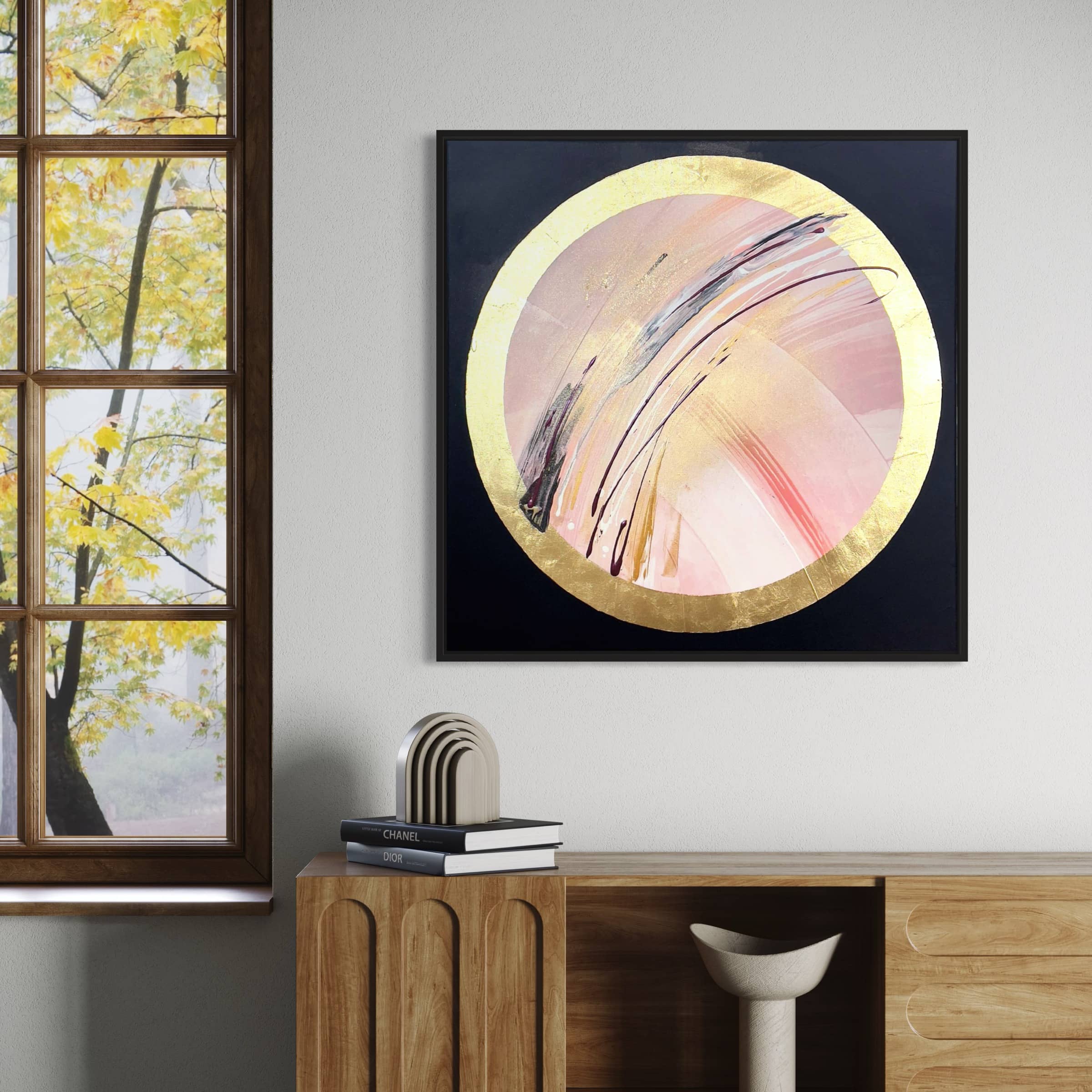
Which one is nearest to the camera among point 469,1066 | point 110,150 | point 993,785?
point 469,1066

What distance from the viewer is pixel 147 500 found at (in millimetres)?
2184

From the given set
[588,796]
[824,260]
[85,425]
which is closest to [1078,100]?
[824,260]

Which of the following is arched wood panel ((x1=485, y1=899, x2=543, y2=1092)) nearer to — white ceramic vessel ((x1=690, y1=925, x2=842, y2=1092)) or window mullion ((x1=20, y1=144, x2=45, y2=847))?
white ceramic vessel ((x1=690, y1=925, x2=842, y2=1092))

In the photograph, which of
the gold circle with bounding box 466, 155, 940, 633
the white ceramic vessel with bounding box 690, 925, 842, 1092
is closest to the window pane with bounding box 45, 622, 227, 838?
the gold circle with bounding box 466, 155, 940, 633

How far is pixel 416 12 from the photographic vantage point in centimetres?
208

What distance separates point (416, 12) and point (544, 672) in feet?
4.42

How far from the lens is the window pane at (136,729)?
85.0 inches

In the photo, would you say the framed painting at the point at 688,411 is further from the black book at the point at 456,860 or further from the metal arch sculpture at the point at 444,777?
the black book at the point at 456,860

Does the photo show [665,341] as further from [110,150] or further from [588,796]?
[110,150]

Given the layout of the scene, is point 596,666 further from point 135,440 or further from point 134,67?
point 134,67

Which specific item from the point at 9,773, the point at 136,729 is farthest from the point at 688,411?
the point at 9,773

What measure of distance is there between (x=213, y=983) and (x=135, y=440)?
112 centimetres

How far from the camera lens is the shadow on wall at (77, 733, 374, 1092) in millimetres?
2041

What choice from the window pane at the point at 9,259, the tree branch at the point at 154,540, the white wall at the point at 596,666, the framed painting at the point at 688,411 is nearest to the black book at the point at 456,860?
the white wall at the point at 596,666
